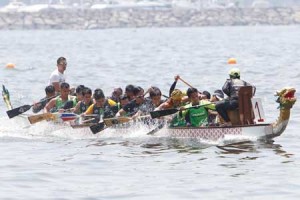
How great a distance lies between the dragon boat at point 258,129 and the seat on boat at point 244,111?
84mm

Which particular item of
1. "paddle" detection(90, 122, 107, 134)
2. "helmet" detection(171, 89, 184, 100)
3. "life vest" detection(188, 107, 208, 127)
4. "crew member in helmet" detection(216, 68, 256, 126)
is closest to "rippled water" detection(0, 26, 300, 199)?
"paddle" detection(90, 122, 107, 134)

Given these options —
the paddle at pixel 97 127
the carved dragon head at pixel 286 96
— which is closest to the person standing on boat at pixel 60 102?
the paddle at pixel 97 127

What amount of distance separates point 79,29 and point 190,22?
2258cm

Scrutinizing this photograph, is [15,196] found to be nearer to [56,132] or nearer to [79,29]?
[56,132]

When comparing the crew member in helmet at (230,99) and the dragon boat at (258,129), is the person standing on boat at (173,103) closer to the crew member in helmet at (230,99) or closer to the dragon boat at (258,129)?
the dragon boat at (258,129)

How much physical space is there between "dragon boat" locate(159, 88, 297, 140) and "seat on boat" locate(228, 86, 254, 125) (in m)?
0.08

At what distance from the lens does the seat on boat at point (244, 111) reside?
24000 mm

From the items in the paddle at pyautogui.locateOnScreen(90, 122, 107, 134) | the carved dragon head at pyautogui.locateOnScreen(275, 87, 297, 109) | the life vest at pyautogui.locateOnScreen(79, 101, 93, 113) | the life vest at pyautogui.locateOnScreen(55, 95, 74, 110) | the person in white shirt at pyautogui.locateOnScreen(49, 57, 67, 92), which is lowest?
the paddle at pyautogui.locateOnScreen(90, 122, 107, 134)

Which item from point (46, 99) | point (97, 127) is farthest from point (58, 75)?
point (97, 127)

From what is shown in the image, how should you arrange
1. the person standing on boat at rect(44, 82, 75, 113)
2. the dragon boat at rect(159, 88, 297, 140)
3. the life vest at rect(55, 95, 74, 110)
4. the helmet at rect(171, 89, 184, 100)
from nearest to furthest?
the dragon boat at rect(159, 88, 297, 140) → the helmet at rect(171, 89, 184, 100) → the person standing on boat at rect(44, 82, 75, 113) → the life vest at rect(55, 95, 74, 110)

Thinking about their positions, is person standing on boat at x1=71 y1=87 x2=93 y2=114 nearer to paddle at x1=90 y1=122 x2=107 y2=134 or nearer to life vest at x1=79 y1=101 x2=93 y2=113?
life vest at x1=79 y1=101 x2=93 y2=113

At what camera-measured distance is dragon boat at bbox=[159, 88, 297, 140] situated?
2353 cm

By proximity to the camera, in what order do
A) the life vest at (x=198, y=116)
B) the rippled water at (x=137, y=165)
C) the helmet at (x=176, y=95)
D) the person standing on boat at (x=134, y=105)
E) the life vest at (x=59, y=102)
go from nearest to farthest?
the rippled water at (x=137, y=165) → the life vest at (x=198, y=116) → the helmet at (x=176, y=95) → the person standing on boat at (x=134, y=105) → the life vest at (x=59, y=102)

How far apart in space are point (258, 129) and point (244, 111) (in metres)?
0.52
